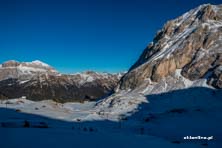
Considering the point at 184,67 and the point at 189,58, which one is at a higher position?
the point at 189,58

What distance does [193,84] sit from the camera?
519 feet

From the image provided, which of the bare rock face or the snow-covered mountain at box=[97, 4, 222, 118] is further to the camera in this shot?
the bare rock face

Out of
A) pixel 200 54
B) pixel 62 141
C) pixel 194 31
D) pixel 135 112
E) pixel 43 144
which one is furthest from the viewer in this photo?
pixel 194 31

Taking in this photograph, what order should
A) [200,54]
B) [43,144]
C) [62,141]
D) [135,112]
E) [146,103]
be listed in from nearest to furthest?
1. [43,144]
2. [62,141]
3. [135,112]
4. [146,103]
5. [200,54]

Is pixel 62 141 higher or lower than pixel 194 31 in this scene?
lower

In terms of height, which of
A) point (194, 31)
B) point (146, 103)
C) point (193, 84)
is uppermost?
point (194, 31)

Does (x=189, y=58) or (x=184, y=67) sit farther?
(x=189, y=58)

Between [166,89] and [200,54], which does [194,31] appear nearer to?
[200,54]

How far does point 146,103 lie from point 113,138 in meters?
120

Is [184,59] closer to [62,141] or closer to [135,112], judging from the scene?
[135,112]

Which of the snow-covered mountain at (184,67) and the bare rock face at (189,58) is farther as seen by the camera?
the bare rock face at (189,58)

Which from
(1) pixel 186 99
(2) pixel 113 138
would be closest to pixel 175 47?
(1) pixel 186 99

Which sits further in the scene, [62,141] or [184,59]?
[184,59]

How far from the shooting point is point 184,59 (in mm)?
180125
